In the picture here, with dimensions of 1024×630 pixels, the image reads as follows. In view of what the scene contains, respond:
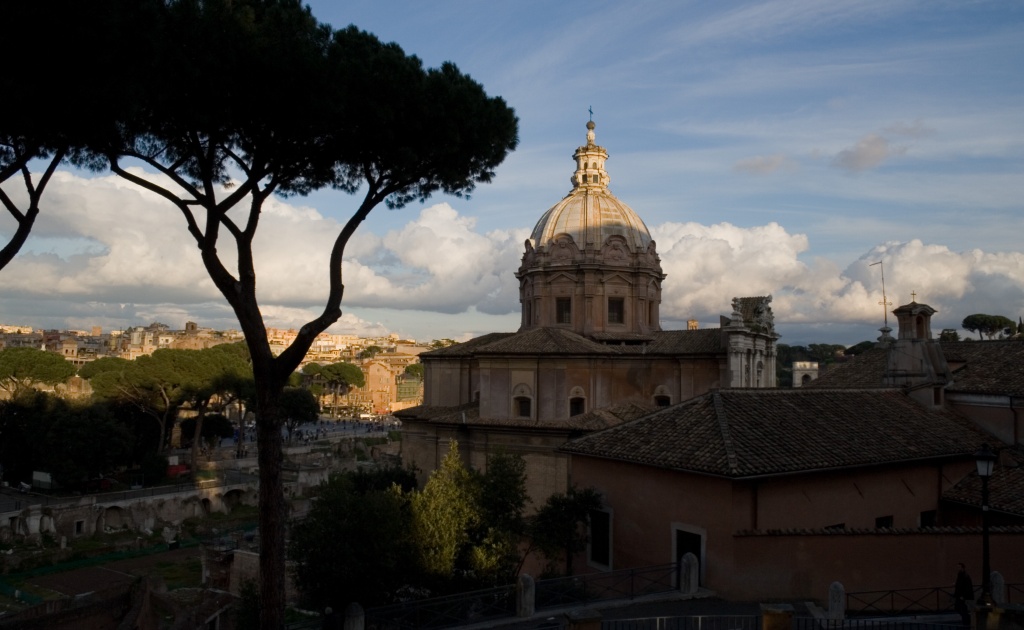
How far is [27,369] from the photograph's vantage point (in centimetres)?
4522

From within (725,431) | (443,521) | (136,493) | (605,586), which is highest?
(725,431)

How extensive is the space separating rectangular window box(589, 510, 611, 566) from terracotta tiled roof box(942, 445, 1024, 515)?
7227 mm

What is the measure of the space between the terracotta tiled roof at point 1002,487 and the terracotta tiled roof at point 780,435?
627 mm

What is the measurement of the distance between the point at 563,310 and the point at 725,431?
53.6ft

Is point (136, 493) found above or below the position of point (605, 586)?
below

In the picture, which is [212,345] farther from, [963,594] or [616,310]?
[963,594]

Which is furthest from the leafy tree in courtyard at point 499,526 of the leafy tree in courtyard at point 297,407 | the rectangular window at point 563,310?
the leafy tree in courtyard at point 297,407

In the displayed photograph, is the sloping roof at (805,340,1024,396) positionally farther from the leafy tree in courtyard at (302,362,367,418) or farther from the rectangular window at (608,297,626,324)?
the leafy tree in courtyard at (302,362,367,418)

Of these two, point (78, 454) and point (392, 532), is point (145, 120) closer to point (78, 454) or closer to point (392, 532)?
point (392, 532)

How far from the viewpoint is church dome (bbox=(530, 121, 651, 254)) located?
100 ft

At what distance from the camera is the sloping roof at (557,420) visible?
23.4 meters

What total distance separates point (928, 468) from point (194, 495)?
34.5 metres

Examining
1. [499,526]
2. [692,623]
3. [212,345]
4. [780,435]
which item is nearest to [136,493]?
[499,526]

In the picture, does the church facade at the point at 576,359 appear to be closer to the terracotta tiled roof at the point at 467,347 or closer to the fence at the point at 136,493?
the terracotta tiled roof at the point at 467,347
